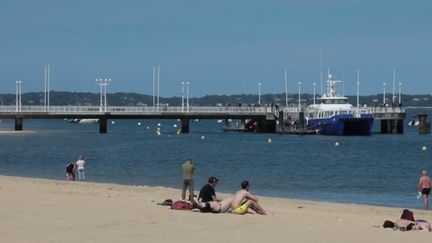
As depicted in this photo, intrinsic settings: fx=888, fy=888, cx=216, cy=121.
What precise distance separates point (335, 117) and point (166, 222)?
8659 cm

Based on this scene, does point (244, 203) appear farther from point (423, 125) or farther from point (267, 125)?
point (423, 125)

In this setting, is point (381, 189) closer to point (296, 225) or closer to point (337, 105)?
point (296, 225)

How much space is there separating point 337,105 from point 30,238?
97169 mm

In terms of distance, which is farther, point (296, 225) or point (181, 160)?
point (181, 160)

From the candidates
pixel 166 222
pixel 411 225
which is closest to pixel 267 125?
pixel 166 222

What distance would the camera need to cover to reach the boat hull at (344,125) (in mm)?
104500

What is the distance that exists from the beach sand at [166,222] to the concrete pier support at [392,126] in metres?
93.4

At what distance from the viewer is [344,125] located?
345 ft

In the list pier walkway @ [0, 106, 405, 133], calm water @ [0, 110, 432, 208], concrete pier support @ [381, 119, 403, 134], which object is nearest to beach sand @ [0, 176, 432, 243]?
calm water @ [0, 110, 432, 208]

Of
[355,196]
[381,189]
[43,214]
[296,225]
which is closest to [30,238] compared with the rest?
[43,214]

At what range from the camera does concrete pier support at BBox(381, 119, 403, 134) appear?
118 m

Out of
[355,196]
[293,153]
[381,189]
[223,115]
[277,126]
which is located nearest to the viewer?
[355,196]

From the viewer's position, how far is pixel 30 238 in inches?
652

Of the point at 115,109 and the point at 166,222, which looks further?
the point at 115,109
